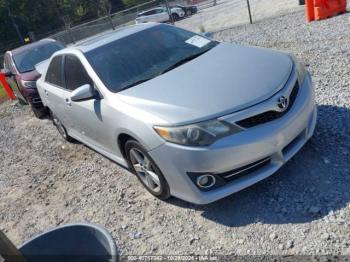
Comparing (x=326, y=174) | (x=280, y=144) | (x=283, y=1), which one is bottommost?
(x=283, y=1)

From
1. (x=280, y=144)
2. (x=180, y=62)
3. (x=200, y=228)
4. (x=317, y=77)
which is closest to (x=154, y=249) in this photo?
(x=200, y=228)

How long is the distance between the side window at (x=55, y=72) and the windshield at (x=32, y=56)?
12.4ft

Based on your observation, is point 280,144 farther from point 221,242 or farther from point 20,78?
point 20,78

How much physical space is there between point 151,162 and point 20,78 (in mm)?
6614

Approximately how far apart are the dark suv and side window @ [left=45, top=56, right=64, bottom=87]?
2773 mm

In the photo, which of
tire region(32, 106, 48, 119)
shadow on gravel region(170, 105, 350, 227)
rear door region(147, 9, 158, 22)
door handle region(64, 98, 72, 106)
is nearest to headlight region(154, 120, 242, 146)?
shadow on gravel region(170, 105, 350, 227)

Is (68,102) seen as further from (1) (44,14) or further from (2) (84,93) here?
(1) (44,14)

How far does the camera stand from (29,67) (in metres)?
9.30

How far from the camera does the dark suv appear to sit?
8477 millimetres

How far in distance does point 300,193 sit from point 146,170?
1.50 meters

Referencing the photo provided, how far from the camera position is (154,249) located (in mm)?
3320

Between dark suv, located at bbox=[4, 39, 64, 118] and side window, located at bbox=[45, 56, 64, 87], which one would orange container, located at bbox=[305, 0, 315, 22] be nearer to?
dark suv, located at bbox=[4, 39, 64, 118]

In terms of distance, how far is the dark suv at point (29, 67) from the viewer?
27.8 feet

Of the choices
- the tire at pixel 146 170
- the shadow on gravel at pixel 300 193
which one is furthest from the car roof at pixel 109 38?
the shadow on gravel at pixel 300 193
